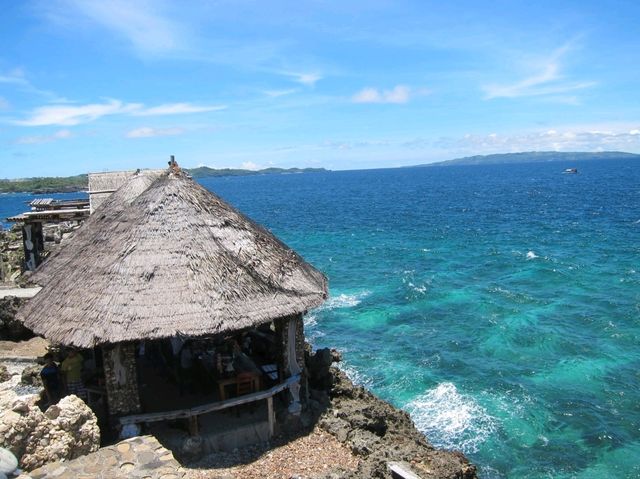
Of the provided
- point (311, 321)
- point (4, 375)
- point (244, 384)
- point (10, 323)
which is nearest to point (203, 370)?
point (244, 384)

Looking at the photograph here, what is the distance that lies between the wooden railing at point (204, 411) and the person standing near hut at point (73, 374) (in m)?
2.46

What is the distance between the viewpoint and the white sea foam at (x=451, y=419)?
18.0m

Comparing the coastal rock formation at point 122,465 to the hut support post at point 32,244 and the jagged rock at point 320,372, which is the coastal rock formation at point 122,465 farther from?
the hut support post at point 32,244

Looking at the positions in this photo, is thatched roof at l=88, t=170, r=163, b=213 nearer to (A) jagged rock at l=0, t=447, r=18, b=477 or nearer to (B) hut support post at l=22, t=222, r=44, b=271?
(B) hut support post at l=22, t=222, r=44, b=271

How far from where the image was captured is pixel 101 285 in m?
13.2

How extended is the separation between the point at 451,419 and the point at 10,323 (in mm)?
17311

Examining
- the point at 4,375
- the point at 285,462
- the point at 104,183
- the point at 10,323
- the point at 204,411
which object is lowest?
the point at 285,462

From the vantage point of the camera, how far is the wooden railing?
12.8 m

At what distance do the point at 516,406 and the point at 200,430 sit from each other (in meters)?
11.9

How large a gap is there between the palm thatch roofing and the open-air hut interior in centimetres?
3

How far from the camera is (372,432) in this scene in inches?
586

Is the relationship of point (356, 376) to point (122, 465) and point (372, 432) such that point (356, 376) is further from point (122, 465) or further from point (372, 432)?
point (122, 465)

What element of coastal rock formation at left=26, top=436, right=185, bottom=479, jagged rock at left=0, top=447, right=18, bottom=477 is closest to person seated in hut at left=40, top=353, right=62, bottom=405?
coastal rock formation at left=26, top=436, right=185, bottom=479

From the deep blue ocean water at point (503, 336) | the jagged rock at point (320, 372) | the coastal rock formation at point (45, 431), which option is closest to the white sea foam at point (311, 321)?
the deep blue ocean water at point (503, 336)
